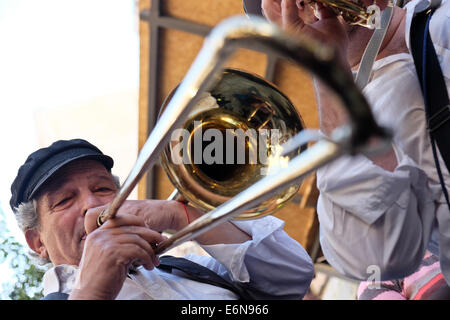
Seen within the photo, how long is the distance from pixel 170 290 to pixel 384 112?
0.87 m

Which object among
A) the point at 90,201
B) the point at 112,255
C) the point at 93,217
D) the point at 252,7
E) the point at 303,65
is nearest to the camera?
the point at 303,65

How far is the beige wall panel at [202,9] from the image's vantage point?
Result: 3.58 meters

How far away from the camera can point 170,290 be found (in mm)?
1514

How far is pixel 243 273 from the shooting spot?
161 centimetres

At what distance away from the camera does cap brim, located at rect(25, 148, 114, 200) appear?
177 centimetres

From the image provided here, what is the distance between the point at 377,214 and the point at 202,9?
2667mm

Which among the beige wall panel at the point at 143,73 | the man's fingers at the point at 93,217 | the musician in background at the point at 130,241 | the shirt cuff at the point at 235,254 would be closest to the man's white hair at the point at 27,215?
the musician in background at the point at 130,241

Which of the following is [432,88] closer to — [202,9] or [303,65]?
[303,65]

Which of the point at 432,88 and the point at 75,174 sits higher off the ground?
the point at 432,88

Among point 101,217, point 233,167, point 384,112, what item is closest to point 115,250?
point 101,217

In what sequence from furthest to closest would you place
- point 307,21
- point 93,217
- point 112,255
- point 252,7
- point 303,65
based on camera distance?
point 252,7
point 307,21
point 93,217
point 112,255
point 303,65

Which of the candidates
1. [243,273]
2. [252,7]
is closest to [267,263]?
[243,273]

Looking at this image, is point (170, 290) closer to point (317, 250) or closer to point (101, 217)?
point (101, 217)

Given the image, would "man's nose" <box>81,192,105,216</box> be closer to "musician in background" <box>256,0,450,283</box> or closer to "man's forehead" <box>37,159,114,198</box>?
"man's forehead" <box>37,159,114,198</box>
